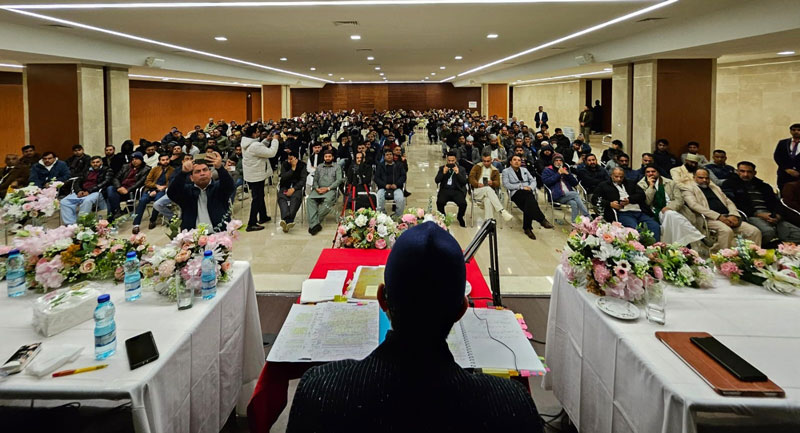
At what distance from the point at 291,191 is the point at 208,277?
574 centimetres

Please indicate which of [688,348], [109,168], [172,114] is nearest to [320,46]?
[109,168]

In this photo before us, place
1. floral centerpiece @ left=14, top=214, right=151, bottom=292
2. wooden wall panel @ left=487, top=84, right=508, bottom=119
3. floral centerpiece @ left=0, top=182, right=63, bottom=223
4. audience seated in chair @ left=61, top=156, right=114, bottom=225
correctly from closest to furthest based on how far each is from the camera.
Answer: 1. floral centerpiece @ left=14, top=214, right=151, bottom=292
2. floral centerpiece @ left=0, top=182, right=63, bottom=223
3. audience seated in chair @ left=61, top=156, right=114, bottom=225
4. wooden wall panel @ left=487, top=84, right=508, bottom=119

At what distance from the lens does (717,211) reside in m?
6.57

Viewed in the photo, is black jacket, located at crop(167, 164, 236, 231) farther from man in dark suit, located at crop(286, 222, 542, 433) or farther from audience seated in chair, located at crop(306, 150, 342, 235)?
man in dark suit, located at crop(286, 222, 542, 433)

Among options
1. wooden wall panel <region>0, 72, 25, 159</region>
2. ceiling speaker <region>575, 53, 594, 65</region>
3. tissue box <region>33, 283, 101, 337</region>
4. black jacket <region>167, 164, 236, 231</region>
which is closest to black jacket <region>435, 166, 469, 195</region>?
black jacket <region>167, 164, 236, 231</region>

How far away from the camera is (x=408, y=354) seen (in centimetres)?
110

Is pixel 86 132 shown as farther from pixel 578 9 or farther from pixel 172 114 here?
pixel 172 114

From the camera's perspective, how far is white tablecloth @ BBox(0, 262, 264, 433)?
6.33 ft

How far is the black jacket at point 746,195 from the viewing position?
670 centimetres

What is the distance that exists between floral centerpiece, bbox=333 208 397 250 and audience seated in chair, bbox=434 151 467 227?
394 centimetres

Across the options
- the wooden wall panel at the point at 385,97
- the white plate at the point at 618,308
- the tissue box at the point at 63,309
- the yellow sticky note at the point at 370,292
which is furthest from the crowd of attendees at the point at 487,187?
the wooden wall panel at the point at 385,97

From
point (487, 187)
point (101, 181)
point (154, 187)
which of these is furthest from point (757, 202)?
point (101, 181)

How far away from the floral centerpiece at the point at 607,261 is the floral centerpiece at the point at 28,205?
559cm

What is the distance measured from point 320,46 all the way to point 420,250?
11.9 m
